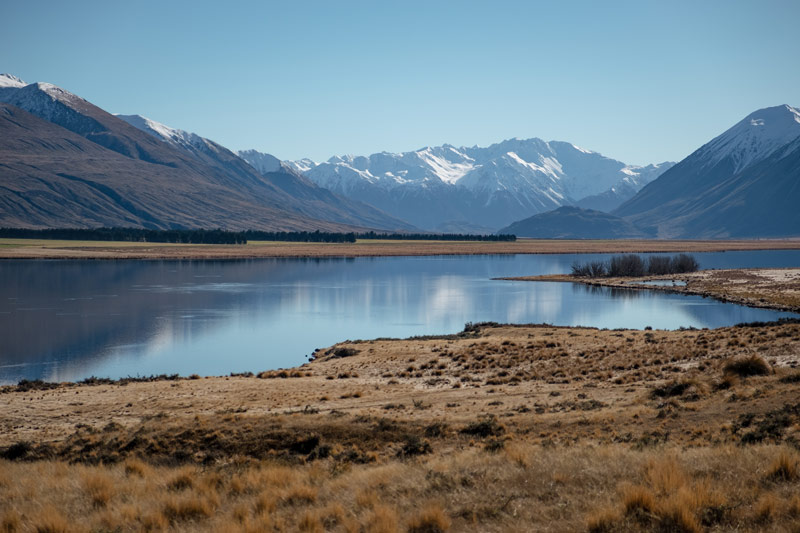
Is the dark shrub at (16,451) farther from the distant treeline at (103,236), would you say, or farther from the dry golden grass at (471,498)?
the distant treeline at (103,236)

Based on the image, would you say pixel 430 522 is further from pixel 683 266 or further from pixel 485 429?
pixel 683 266

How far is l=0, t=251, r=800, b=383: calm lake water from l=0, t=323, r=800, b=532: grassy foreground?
33.5ft

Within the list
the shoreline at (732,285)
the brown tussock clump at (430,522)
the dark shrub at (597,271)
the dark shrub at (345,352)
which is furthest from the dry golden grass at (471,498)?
the dark shrub at (597,271)

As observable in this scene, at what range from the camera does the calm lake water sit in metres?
39.0

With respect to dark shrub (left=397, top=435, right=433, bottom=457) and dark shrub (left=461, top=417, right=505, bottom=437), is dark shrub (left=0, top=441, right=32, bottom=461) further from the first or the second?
dark shrub (left=461, top=417, right=505, bottom=437)

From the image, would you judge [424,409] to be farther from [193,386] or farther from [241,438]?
[193,386]

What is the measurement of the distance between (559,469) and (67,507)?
8.07 metres

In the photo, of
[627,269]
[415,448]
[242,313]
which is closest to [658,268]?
[627,269]

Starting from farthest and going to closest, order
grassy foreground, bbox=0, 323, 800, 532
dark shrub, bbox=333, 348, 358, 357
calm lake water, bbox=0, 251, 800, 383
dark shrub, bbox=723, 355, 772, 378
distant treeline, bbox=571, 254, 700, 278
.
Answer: distant treeline, bbox=571, 254, 700, 278
calm lake water, bbox=0, 251, 800, 383
dark shrub, bbox=333, 348, 358, 357
dark shrub, bbox=723, 355, 772, 378
grassy foreground, bbox=0, 323, 800, 532

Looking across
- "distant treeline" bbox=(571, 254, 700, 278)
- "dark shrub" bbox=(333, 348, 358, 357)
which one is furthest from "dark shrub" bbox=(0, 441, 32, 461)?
"distant treeline" bbox=(571, 254, 700, 278)

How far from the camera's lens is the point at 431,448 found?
15.2 meters

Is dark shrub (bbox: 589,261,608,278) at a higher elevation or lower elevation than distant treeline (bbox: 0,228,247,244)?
lower

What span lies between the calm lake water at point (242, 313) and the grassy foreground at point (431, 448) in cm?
1022

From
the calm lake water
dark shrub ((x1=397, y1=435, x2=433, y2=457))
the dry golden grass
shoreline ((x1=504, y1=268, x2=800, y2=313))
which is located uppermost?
the dry golden grass
